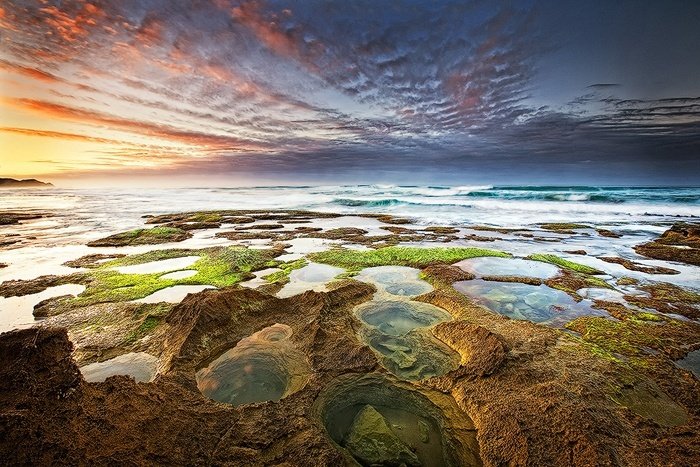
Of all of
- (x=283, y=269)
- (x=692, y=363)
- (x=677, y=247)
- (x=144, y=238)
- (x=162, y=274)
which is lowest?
(x=144, y=238)

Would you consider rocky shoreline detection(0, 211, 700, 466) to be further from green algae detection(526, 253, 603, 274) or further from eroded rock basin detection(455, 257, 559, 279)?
green algae detection(526, 253, 603, 274)

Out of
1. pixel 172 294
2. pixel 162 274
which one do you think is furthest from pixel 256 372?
pixel 162 274

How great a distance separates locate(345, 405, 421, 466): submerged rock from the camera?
120 inches

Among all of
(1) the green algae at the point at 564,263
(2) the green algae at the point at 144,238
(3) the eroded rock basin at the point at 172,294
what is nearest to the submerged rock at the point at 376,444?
(3) the eroded rock basin at the point at 172,294

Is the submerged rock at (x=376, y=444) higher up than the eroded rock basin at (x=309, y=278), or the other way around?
the submerged rock at (x=376, y=444)

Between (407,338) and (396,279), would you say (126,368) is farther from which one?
(396,279)

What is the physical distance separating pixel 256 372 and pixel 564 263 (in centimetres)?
1076

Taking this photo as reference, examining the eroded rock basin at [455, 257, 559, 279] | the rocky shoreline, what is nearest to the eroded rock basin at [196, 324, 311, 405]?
the rocky shoreline

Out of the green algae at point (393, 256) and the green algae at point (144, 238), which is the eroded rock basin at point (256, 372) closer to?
the green algae at point (393, 256)

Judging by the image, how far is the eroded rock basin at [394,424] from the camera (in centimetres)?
311

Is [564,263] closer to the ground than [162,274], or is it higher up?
higher up

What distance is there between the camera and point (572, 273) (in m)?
9.53

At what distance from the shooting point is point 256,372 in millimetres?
4453

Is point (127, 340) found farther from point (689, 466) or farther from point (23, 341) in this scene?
point (689, 466)
